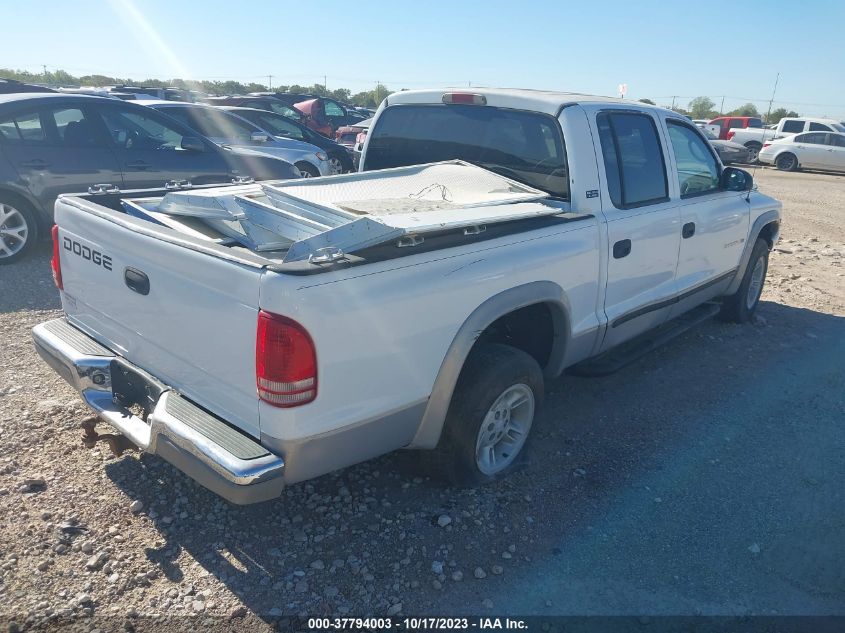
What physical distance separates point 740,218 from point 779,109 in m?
48.0

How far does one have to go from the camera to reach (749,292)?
20.5ft

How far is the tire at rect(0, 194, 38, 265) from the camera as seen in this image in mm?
6523

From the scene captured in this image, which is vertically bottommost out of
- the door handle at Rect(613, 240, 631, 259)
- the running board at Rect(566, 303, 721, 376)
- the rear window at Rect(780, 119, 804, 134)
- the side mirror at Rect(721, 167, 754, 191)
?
the running board at Rect(566, 303, 721, 376)

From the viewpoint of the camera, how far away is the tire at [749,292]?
5.98 m

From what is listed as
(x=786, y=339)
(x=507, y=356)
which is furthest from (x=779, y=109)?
(x=507, y=356)

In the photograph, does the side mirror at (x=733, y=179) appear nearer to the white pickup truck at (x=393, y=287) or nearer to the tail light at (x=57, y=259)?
the white pickup truck at (x=393, y=287)

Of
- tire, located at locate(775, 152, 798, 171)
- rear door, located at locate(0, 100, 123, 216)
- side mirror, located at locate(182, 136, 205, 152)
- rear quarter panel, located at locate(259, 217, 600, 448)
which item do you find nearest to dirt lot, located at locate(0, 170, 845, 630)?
rear quarter panel, located at locate(259, 217, 600, 448)

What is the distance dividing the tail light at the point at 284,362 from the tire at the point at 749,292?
15.7 ft

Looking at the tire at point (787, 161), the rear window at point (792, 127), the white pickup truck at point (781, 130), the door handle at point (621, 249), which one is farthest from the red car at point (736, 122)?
the door handle at point (621, 249)

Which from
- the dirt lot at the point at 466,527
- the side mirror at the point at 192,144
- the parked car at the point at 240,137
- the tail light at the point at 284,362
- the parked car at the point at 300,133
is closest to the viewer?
the tail light at the point at 284,362

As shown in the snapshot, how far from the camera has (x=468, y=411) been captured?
124 inches

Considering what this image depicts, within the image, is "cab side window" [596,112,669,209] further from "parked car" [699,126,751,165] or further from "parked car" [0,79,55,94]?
"parked car" [699,126,751,165]

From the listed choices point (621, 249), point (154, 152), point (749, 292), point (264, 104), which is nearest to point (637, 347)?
point (621, 249)

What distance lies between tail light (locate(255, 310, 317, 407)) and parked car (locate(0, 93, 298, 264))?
4.93m
